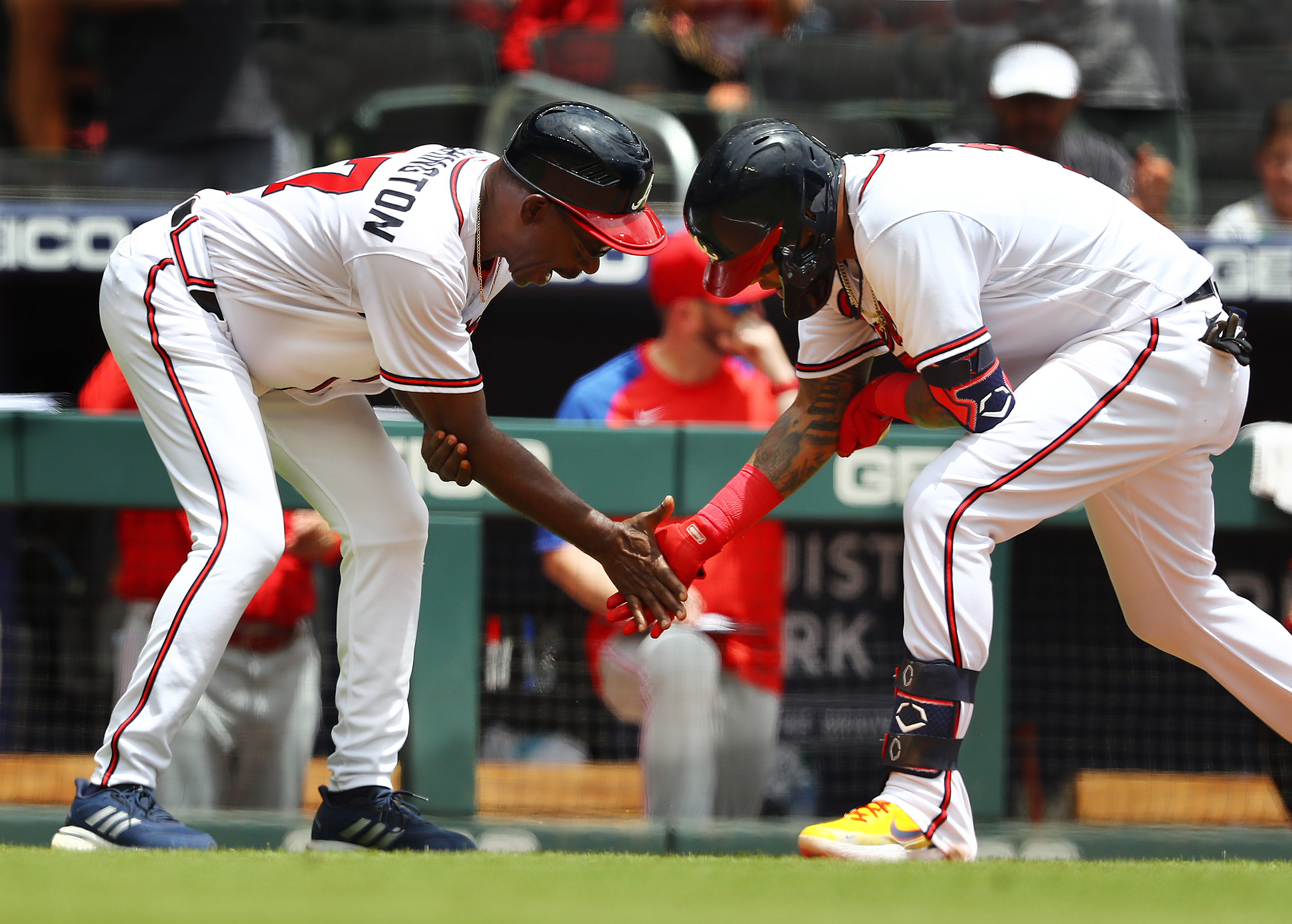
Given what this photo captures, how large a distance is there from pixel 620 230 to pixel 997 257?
2.52ft

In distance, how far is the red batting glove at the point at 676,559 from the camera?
10.4 feet

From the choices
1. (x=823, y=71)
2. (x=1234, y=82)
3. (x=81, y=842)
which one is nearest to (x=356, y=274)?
(x=81, y=842)

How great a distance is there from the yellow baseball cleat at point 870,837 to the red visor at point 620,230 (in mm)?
1203

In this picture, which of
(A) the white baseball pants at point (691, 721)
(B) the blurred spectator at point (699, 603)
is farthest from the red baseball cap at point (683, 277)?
(A) the white baseball pants at point (691, 721)

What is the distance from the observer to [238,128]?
536 cm

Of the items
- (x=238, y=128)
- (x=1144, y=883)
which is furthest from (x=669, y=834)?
(x=238, y=128)

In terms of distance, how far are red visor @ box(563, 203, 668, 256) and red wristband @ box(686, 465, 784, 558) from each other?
57 centimetres

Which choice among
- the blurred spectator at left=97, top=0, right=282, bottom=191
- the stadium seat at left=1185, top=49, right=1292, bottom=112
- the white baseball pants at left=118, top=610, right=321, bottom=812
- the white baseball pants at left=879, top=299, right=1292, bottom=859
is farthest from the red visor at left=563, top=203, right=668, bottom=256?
the stadium seat at left=1185, top=49, right=1292, bottom=112

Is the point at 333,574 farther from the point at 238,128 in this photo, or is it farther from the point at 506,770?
the point at 238,128

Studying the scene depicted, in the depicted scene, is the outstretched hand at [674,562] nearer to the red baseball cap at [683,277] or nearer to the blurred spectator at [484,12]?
the red baseball cap at [683,277]

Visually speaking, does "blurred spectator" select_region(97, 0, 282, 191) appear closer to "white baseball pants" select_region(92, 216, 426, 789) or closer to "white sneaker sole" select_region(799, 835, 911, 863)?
"white baseball pants" select_region(92, 216, 426, 789)

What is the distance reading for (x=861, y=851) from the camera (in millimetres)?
2637

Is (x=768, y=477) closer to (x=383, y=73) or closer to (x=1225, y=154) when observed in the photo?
(x=383, y=73)

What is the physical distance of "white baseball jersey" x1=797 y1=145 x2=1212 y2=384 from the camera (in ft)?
8.92
